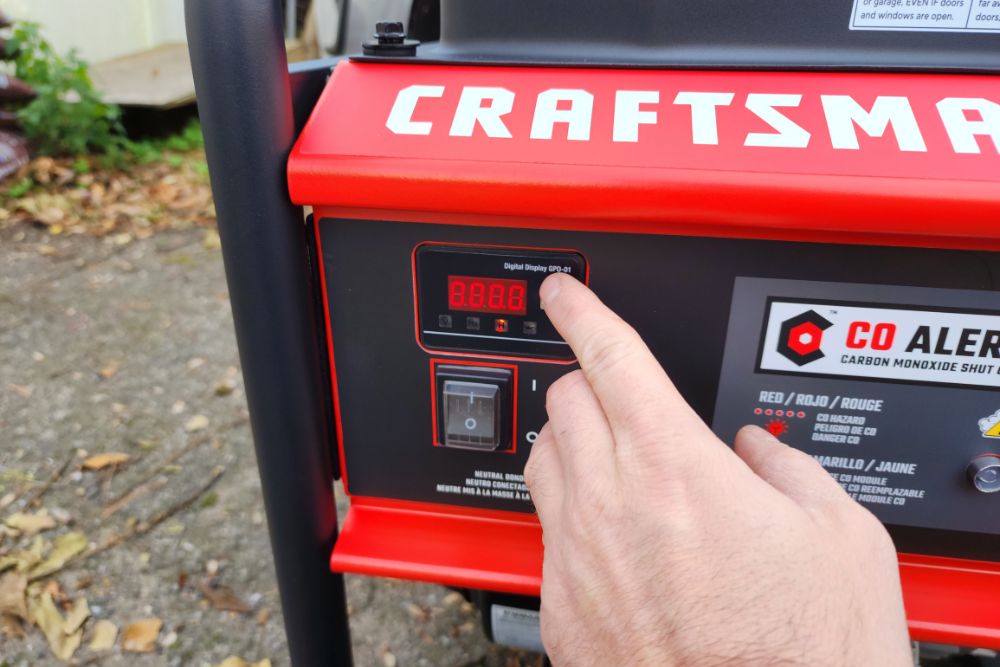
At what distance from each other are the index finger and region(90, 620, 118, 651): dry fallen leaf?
142 centimetres

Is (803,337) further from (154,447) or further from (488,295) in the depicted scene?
(154,447)

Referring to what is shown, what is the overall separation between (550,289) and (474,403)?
0.57 ft

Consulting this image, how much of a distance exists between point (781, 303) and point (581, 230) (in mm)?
218

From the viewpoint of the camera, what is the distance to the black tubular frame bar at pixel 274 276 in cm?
74

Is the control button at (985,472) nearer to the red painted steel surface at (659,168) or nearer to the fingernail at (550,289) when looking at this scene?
the red painted steel surface at (659,168)

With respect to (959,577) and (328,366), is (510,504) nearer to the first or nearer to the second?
(328,366)

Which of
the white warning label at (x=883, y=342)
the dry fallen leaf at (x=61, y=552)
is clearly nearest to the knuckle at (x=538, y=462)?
the white warning label at (x=883, y=342)

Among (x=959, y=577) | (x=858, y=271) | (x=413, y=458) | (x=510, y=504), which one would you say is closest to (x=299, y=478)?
(x=413, y=458)

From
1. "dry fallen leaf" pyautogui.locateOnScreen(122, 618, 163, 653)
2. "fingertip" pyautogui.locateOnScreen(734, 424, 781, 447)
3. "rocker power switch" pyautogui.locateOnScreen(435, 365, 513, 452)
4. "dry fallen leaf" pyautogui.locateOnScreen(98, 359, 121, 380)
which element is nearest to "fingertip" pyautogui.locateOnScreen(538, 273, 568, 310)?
"rocker power switch" pyautogui.locateOnScreen(435, 365, 513, 452)

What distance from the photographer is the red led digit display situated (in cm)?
84

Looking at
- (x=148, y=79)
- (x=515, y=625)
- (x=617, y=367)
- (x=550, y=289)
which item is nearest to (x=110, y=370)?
(x=515, y=625)

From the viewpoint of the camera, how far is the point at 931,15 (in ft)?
2.70

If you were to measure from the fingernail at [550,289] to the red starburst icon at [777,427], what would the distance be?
29 cm

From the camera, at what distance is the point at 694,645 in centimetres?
61
